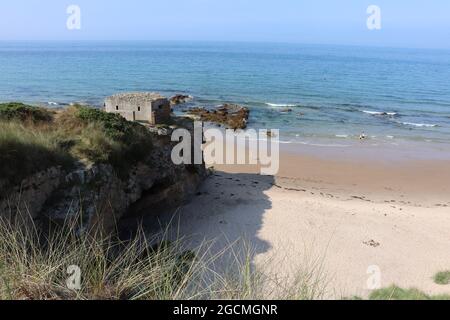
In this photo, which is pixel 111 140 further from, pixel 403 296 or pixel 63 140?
pixel 403 296

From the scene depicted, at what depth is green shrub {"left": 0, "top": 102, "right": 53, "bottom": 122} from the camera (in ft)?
43.2

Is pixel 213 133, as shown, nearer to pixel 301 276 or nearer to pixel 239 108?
pixel 239 108

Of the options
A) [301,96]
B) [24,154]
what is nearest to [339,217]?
[24,154]

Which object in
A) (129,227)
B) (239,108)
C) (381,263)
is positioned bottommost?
(381,263)

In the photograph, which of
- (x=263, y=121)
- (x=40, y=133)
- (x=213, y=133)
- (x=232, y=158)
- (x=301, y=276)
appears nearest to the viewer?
(x=301, y=276)

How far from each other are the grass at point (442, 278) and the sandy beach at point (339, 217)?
21 centimetres

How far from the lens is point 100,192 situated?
11.7m

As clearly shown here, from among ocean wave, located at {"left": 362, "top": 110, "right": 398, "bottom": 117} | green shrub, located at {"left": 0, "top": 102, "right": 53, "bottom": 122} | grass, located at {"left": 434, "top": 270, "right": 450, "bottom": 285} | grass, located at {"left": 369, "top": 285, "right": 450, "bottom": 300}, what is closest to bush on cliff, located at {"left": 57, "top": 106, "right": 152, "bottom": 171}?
green shrub, located at {"left": 0, "top": 102, "right": 53, "bottom": 122}

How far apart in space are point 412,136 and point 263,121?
41.5 ft

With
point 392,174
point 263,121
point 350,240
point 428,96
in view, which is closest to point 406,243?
point 350,240

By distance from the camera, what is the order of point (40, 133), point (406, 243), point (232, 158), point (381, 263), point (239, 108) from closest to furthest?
point (40, 133)
point (381, 263)
point (406, 243)
point (232, 158)
point (239, 108)

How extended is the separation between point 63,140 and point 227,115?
90.5 feet

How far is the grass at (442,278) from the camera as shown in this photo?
11.9 meters

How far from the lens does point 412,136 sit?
33.0 metres
